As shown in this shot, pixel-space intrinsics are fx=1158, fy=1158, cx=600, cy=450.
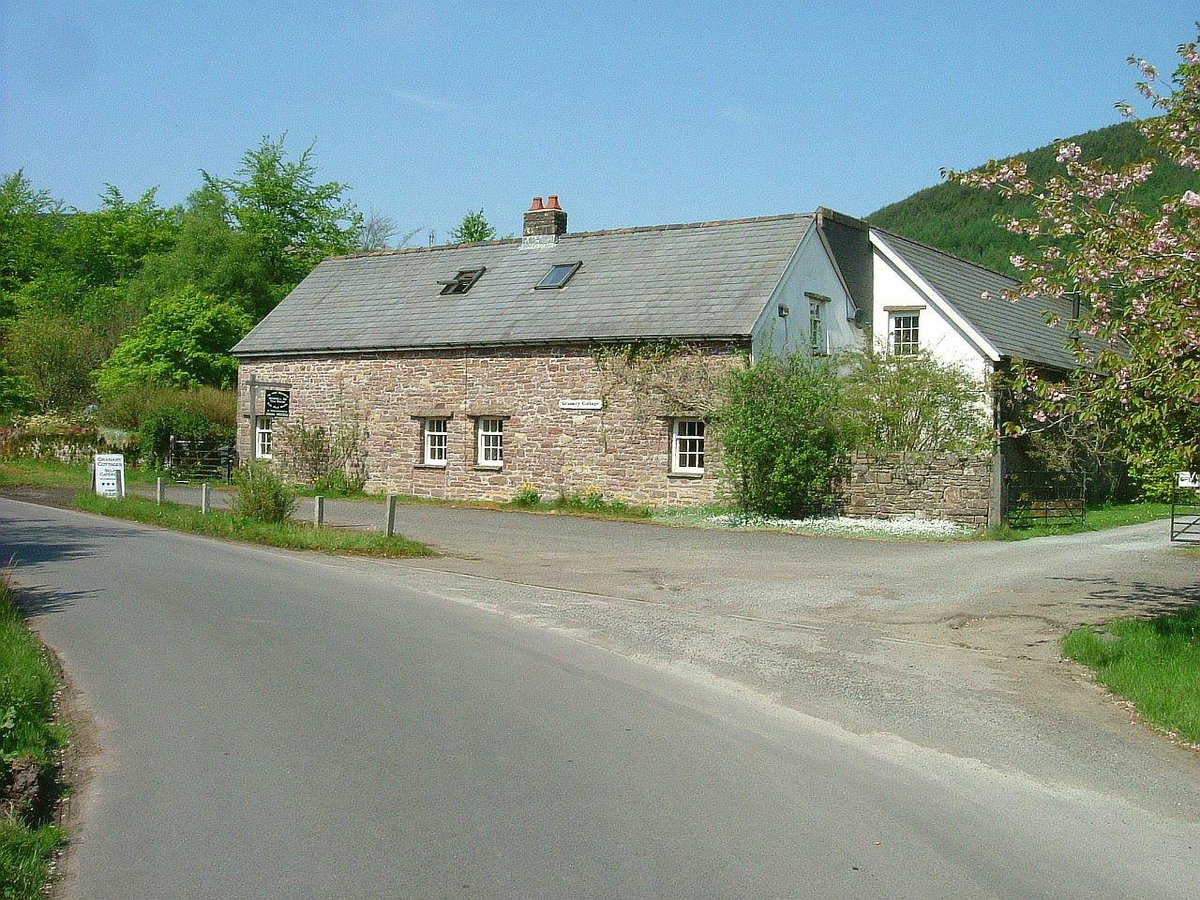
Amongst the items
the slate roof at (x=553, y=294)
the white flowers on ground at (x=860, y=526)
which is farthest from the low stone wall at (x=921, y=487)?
the slate roof at (x=553, y=294)

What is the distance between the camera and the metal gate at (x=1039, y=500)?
24.1 metres

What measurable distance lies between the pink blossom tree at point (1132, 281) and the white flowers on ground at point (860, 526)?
399 inches

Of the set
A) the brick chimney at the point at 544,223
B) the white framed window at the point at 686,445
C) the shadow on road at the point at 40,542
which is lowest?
the shadow on road at the point at 40,542

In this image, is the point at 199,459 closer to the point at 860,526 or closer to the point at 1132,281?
the point at 860,526

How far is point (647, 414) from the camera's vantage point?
2764 cm

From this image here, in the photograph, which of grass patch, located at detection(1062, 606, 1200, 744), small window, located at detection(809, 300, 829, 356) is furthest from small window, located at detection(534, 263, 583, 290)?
grass patch, located at detection(1062, 606, 1200, 744)

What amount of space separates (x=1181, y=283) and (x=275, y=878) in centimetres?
958

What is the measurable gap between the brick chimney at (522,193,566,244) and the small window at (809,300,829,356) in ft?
27.8

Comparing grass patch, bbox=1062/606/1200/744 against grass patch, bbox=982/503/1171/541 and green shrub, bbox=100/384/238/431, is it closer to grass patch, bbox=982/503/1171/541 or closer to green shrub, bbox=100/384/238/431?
grass patch, bbox=982/503/1171/541

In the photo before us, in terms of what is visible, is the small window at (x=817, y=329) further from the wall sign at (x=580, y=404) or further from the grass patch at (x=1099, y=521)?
the grass patch at (x=1099, y=521)

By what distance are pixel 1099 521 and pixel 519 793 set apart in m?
23.3

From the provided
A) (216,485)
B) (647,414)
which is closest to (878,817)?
Answer: (647,414)

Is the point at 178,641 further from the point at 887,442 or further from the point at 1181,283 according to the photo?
the point at 887,442

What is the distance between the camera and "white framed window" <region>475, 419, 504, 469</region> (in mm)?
30797
